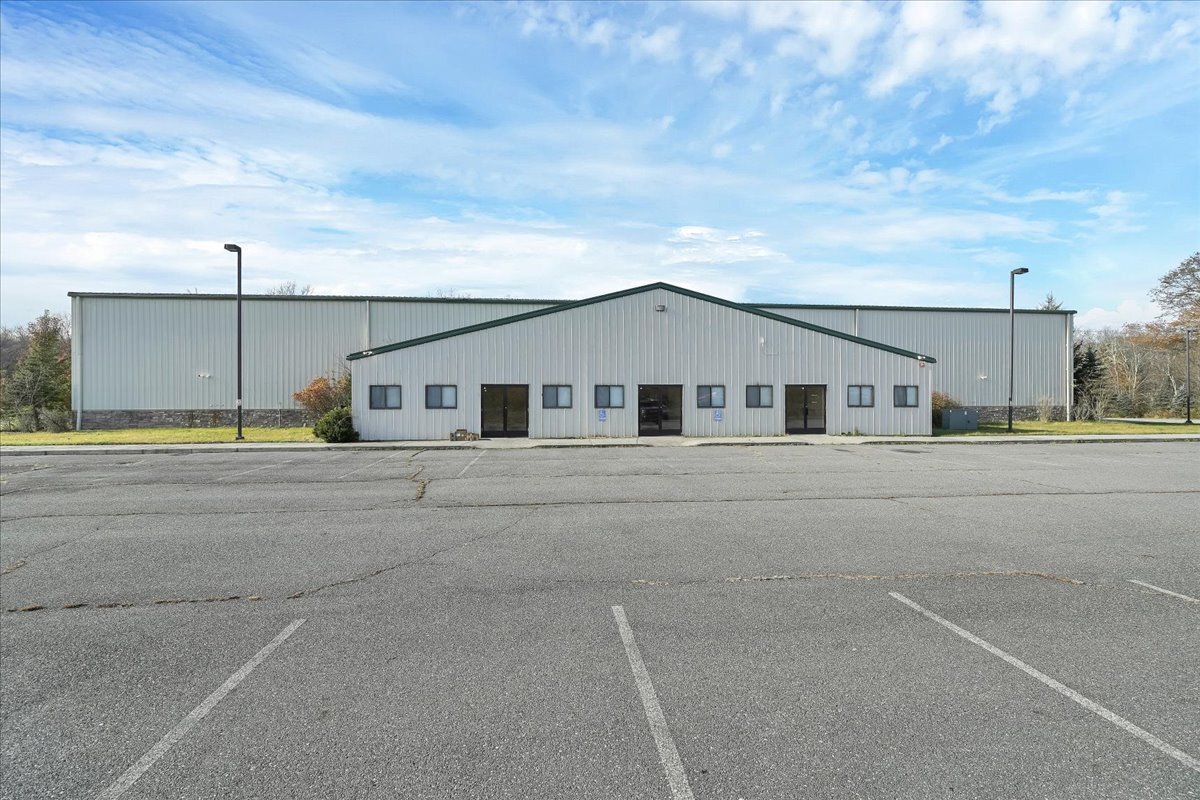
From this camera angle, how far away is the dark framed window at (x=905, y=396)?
95.4 feet

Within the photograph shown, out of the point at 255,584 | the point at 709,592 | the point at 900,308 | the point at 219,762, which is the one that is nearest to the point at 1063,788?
the point at 709,592

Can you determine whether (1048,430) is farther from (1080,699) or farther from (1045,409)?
(1080,699)

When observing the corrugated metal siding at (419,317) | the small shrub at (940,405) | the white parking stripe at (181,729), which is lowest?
the white parking stripe at (181,729)

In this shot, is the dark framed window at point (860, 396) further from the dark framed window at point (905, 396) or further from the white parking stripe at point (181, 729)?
the white parking stripe at point (181, 729)

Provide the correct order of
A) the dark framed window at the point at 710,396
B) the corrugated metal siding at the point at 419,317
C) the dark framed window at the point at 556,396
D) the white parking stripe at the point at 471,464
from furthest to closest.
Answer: the corrugated metal siding at the point at 419,317 < the dark framed window at the point at 710,396 < the dark framed window at the point at 556,396 < the white parking stripe at the point at 471,464

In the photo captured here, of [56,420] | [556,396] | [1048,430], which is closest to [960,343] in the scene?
[1048,430]

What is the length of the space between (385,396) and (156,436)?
10.3 metres

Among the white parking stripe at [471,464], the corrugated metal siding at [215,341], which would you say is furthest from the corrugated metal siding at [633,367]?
the corrugated metal siding at [215,341]

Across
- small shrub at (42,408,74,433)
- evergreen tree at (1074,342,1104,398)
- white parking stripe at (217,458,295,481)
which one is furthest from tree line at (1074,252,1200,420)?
small shrub at (42,408,74,433)

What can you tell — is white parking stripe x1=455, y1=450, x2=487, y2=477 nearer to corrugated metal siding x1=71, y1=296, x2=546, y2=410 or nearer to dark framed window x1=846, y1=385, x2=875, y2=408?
corrugated metal siding x1=71, y1=296, x2=546, y2=410

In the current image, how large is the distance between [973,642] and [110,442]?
1166 inches

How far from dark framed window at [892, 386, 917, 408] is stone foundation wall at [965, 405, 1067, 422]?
1135 centimetres

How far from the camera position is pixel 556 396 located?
27.3m

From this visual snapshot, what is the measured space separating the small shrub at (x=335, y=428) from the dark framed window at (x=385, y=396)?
1423 millimetres
